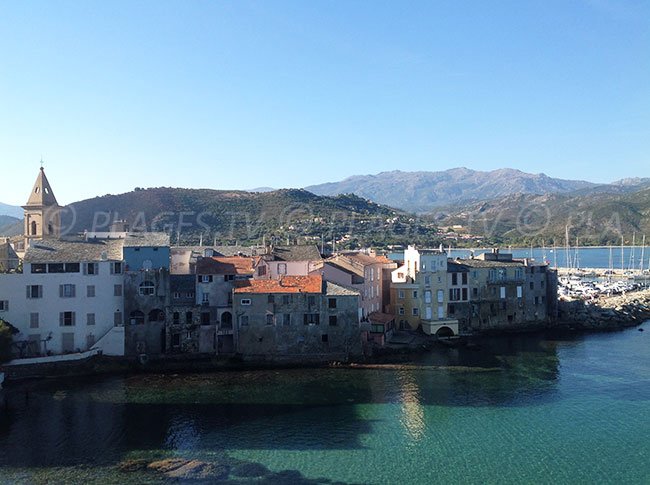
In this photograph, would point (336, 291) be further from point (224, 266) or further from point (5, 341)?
point (5, 341)

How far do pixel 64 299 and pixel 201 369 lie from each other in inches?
493

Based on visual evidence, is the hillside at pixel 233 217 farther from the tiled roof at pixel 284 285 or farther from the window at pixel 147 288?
the tiled roof at pixel 284 285

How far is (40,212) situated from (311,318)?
29781mm

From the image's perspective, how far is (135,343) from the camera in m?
46.0

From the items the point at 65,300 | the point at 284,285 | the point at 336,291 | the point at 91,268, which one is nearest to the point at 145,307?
the point at 91,268

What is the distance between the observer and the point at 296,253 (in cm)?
5803

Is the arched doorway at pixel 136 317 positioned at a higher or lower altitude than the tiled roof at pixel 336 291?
lower

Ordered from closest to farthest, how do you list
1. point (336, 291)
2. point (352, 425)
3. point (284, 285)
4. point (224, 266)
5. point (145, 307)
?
point (352, 425) < point (145, 307) < point (336, 291) < point (284, 285) < point (224, 266)

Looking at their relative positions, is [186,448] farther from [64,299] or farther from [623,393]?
[623,393]

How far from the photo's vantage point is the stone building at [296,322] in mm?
46062

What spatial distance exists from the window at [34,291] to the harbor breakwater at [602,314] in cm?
5747

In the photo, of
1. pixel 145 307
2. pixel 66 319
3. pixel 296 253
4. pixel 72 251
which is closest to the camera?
pixel 66 319

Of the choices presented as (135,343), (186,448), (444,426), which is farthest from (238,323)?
(444,426)

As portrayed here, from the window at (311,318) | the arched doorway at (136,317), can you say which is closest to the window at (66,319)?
the arched doorway at (136,317)
